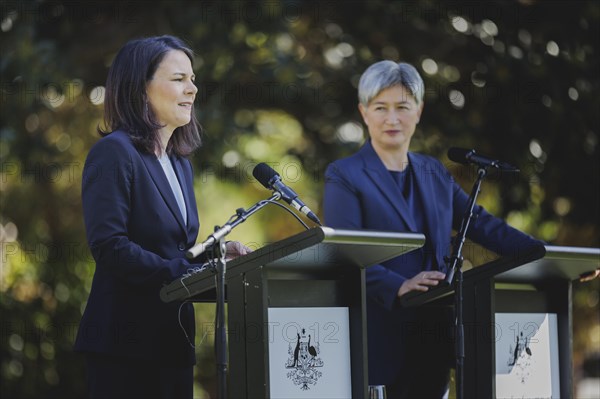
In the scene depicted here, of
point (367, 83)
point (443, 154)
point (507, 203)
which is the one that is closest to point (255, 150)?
point (443, 154)

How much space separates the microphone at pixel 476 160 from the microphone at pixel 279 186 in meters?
1.14

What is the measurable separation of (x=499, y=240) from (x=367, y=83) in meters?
0.94

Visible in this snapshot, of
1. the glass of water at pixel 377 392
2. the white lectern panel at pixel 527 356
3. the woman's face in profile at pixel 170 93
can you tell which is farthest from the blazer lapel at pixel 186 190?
the white lectern panel at pixel 527 356

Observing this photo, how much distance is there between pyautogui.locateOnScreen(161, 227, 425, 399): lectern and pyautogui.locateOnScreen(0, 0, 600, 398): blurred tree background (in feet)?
13.8

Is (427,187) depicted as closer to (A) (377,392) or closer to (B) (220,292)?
(A) (377,392)

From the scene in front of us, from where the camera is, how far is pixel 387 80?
4859mm

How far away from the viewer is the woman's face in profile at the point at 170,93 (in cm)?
401

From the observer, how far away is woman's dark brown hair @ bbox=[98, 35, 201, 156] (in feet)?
13.0

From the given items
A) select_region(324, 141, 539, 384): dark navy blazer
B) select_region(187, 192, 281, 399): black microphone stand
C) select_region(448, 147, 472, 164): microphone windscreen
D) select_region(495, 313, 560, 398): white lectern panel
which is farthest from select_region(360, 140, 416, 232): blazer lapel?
select_region(187, 192, 281, 399): black microphone stand

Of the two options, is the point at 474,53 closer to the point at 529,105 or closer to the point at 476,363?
the point at 529,105

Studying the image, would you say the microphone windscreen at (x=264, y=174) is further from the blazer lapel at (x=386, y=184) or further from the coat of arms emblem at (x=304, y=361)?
the blazer lapel at (x=386, y=184)

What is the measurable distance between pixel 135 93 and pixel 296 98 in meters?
5.02

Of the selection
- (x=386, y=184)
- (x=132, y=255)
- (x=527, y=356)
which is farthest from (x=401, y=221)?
(x=132, y=255)

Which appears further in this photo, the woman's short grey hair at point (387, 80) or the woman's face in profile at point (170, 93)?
the woman's short grey hair at point (387, 80)
